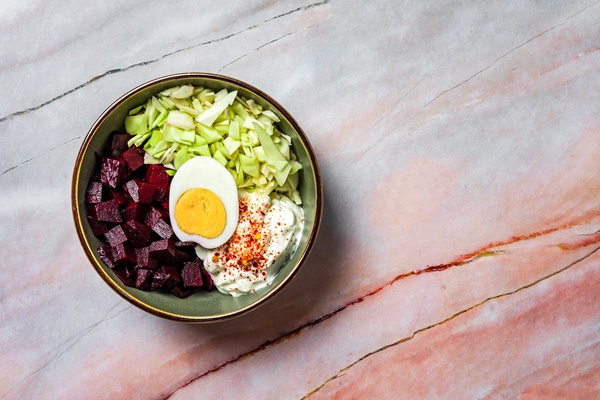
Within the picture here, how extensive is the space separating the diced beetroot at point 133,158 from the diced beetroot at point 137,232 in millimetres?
155

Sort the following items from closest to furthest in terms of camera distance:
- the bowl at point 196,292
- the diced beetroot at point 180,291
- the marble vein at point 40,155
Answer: the bowl at point 196,292 → the diced beetroot at point 180,291 → the marble vein at point 40,155

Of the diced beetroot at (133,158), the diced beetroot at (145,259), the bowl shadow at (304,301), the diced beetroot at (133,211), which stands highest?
the diced beetroot at (133,158)

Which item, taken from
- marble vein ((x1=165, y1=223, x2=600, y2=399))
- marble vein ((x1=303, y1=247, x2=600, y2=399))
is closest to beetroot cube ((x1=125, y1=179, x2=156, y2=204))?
marble vein ((x1=165, y1=223, x2=600, y2=399))

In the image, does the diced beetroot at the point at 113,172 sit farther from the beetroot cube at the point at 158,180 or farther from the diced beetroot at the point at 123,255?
the diced beetroot at the point at 123,255

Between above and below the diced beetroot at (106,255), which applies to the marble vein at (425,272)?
below

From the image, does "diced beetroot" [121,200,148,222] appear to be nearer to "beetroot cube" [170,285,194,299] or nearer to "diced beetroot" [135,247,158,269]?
"diced beetroot" [135,247,158,269]

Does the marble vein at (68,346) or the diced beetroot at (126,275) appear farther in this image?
the marble vein at (68,346)

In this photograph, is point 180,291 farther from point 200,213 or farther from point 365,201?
point 365,201

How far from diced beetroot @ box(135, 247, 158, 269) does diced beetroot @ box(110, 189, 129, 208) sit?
14 cm

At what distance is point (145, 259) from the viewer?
1.73 meters

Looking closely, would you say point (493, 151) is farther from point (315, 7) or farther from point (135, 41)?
point (135, 41)

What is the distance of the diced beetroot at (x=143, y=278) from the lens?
5.66 feet

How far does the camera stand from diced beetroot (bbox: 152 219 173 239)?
1.75m

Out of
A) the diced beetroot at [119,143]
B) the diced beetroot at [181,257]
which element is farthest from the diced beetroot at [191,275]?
the diced beetroot at [119,143]
